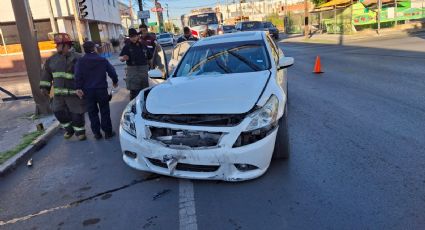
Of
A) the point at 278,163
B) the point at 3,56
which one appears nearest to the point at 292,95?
the point at 278,163

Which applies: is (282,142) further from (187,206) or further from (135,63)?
(135,63)

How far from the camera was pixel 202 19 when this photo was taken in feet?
94.9

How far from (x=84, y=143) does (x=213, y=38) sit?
2746mm

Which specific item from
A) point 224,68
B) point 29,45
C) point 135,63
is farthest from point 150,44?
point 224,68

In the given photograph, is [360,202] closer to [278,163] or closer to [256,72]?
[278,163]

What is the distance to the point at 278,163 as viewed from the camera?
4.61 meters

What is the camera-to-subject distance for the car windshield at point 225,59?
5.54m

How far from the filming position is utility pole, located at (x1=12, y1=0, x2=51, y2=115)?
8617 mm

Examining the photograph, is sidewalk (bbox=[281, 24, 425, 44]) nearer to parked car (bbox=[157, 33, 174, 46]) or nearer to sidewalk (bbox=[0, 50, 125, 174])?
sidewalk (bbox=[0, 50, 125, 174])

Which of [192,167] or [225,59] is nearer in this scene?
[192,167]

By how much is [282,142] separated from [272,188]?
2.34ft

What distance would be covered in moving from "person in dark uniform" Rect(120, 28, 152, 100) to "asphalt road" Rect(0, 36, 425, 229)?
1942 millimetres

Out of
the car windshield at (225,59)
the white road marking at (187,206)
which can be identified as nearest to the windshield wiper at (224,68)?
the car windshield at (225,59)

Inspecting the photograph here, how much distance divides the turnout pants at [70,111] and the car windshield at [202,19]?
74.8ft
